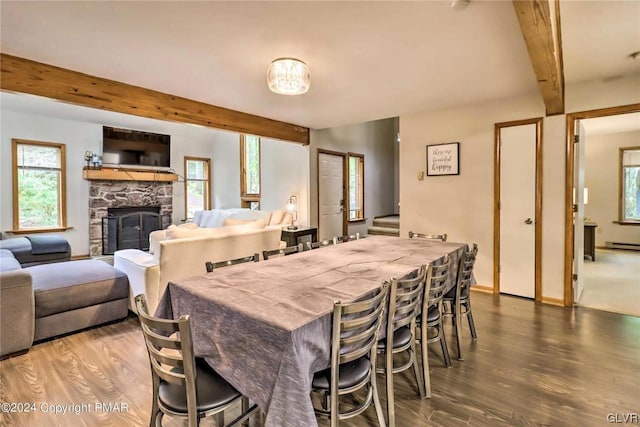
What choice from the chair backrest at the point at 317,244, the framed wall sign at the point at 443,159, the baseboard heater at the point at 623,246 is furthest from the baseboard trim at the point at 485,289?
the baseboard heater at the point at 623,246

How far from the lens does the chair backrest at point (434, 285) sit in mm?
2082

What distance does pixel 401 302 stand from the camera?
1.82 meters

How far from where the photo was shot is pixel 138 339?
292 centimetres

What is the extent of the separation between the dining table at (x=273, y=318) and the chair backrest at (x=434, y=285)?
0.13 metres

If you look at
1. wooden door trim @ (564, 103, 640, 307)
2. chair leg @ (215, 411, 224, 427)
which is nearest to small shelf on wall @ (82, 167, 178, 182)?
chair leg @ (215, 411, 224, 427)

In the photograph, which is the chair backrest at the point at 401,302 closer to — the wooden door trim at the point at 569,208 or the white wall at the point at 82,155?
the wooden door trim at the point at 569,208

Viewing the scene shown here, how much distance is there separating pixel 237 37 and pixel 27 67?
6.60 ft

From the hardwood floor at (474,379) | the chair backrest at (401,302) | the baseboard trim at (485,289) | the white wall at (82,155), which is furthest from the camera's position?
the white wall at (82,155)

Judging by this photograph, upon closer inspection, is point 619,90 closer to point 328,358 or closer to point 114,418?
point 328,358

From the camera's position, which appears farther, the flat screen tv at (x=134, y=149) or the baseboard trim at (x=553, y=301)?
the flat screen tv at (x=134, y=149)

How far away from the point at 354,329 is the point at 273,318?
40 centimetres

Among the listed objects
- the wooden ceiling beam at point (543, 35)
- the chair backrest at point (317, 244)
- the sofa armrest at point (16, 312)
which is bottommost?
the sofa armrest at point (16, 312)

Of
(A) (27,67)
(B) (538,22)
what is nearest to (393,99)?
(B) (538,22)

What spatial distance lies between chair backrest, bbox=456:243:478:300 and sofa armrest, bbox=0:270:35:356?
3.50 metres
